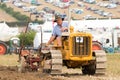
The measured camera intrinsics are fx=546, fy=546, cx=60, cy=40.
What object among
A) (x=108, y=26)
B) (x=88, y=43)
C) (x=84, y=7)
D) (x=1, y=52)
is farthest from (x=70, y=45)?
(x=84, y=7)

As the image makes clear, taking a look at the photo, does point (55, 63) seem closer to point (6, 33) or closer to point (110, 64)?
point (110, 64)

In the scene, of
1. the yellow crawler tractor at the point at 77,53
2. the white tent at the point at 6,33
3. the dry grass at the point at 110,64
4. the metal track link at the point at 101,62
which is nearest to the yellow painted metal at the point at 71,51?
the yellow crawler tractor at the point at 77,53

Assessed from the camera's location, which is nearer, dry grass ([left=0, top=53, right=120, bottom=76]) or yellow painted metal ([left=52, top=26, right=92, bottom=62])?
yellow painted metal ([left=52, top=26, right=92, bottom=62])

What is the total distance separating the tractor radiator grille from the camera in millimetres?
16188

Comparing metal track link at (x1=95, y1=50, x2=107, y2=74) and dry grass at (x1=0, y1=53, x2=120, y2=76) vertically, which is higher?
metal track link at (x1=95, y1=50, x2=107, y2=74)

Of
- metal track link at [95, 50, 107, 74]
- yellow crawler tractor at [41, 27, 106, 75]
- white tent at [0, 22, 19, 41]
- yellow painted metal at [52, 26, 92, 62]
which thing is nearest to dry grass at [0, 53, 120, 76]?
metal track link at [95, 50, 107, 74]

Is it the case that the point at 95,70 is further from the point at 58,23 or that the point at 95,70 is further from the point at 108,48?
the point at 108,48

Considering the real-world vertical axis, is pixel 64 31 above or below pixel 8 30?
above

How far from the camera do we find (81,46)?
16266 mm

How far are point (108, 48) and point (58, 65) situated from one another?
28.4 metres

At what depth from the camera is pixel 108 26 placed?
47.2m

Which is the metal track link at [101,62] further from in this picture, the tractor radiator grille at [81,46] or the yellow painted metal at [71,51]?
the tractor radiator grille at [81,46]

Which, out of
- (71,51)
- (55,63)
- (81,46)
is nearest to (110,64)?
(81,46)

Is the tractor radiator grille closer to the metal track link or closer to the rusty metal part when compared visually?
the metal track link
